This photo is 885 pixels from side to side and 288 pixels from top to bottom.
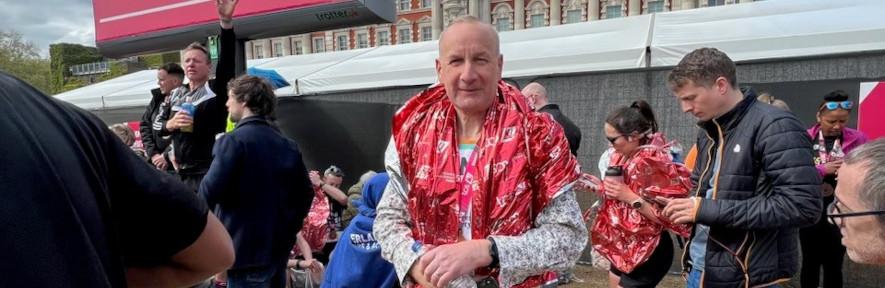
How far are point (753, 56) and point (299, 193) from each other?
4522 millimetres

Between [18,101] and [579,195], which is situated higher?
[18,101]

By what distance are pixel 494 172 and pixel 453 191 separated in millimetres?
137

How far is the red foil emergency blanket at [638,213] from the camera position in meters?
2.67

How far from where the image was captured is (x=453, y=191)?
1.46 m

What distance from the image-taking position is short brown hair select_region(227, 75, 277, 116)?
9.29ft

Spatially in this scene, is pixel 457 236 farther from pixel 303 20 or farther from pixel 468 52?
pixel 303 20

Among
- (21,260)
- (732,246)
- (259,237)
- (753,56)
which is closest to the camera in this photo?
(21,260)

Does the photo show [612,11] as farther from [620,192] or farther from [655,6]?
[620,192]

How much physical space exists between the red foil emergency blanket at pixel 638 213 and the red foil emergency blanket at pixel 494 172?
139cm

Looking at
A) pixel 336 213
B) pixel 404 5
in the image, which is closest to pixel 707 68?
pixel 336 213

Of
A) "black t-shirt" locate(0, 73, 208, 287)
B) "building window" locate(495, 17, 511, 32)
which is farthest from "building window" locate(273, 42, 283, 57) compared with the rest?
"black t-shirt" locate(0, 73, 208, 287)

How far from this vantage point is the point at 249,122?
2.79m

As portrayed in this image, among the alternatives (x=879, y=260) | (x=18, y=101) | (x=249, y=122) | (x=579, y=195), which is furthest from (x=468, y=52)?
(x=579, y=195)

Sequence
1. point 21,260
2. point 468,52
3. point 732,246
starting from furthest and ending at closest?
point 732,246
point 468,52
point 21,260
